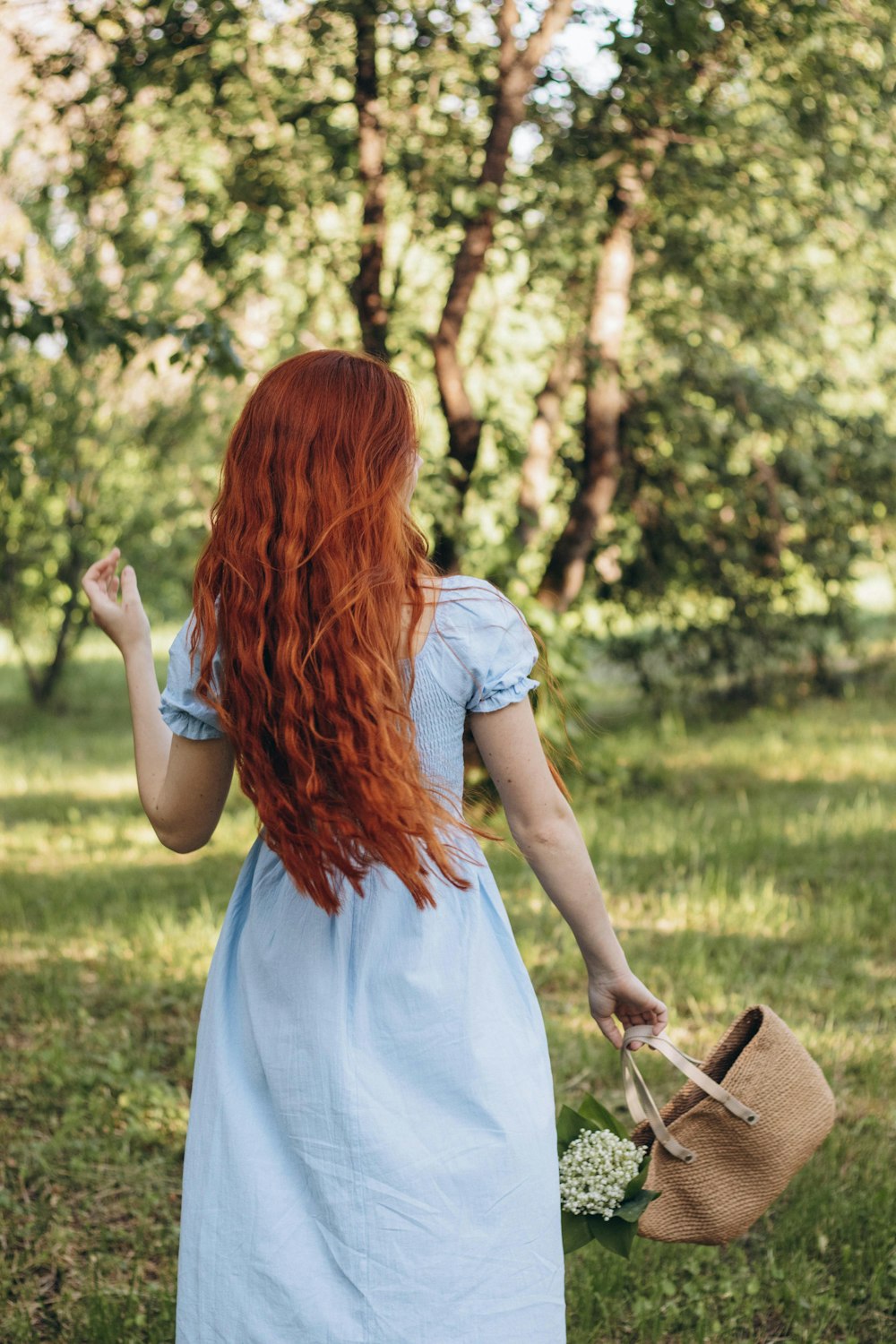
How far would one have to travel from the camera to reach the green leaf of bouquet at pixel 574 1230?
2.07m

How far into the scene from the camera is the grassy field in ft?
9.61

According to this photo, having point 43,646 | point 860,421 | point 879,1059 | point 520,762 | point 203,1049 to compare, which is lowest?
point 43,646

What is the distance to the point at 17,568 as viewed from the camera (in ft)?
38.2

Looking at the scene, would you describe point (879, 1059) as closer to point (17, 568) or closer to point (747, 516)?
point (747, 516)

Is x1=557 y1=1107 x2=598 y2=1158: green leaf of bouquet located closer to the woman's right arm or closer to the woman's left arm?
the woman's right arm

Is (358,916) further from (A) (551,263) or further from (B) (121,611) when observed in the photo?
(A) (551,263)

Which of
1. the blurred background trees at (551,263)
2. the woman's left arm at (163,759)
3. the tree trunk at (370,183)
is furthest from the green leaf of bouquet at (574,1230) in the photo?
the tree trunk at (370,183)

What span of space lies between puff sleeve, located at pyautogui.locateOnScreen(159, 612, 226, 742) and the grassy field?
1615 mm

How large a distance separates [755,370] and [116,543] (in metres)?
5.61

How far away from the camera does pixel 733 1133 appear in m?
2.13

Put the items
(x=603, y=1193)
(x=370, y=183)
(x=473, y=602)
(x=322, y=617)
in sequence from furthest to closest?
(x=370, y=183)
(x=603, y=1193)
(x=473, y=602)
(x=322, y=617)

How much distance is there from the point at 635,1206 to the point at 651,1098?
0.54 ft

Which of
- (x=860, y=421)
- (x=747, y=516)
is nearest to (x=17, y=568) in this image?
(x=747, y=516)

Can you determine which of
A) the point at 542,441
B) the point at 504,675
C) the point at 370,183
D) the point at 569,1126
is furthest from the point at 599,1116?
the point at 542,441
